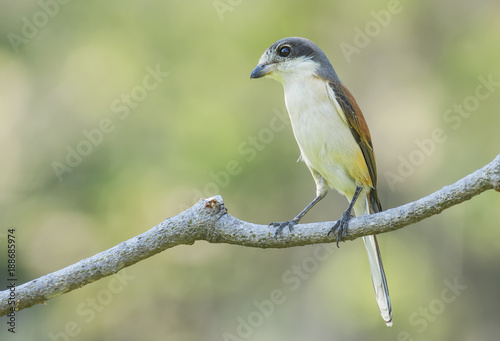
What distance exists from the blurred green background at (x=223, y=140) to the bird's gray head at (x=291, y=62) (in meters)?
4.76

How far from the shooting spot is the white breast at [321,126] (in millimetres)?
4844

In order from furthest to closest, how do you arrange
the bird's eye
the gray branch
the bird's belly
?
1. the bird's eye
2. the bird's belly
3. the gray branch

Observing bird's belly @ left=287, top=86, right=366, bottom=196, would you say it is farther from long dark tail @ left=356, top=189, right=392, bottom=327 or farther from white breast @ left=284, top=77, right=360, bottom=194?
long dark tail @ left=356, top=189, right=392, bottom=327

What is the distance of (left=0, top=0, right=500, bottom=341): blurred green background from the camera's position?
10.2m

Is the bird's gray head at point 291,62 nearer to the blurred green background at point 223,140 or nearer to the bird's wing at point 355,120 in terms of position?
the bird's wing at point 355,120

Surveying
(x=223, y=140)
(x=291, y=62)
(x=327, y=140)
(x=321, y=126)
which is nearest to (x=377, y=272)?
(x=327, y=140)

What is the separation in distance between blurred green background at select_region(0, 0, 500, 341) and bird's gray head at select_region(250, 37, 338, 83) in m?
4.76

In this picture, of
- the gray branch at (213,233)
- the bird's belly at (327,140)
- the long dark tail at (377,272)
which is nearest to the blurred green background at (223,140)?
the long dark tail at (377,272)

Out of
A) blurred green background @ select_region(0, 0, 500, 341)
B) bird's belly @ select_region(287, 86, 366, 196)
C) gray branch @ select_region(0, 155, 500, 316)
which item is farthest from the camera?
blurred green background @ select_region(0, 0, 500, 341)

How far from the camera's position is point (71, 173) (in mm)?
10570

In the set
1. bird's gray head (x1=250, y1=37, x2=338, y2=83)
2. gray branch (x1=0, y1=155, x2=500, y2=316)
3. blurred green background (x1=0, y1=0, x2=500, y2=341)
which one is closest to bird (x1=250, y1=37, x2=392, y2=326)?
bird's gray head (x1=250, y1=37, x2=338, y2=83)

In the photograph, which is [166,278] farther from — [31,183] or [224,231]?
[224,231]

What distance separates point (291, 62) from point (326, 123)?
0.64m

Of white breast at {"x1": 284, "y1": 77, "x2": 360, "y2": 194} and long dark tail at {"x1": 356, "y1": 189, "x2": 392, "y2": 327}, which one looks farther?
long dark tail at {"x1": 356, "y1": 189, "x2": 392, "y2": 327}
